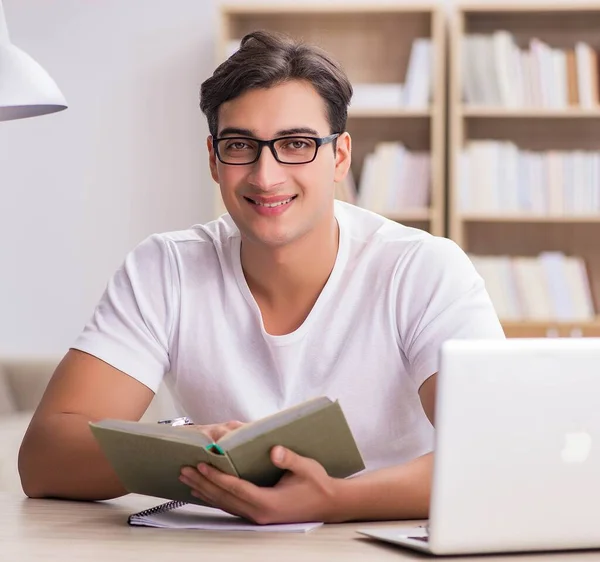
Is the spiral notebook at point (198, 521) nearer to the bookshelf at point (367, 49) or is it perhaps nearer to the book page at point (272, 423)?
the book page at point (272, 423)

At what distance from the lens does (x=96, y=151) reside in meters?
4.46

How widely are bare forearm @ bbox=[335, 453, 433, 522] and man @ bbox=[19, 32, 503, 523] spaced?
0.19 m

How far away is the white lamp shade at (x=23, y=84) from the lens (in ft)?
7.21

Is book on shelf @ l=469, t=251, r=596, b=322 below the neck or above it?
below

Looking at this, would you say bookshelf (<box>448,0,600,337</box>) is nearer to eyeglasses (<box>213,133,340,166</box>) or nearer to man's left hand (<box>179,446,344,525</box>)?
eyeglasses (<box>213,133,340,166</box>)

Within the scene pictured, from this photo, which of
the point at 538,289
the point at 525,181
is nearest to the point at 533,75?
the point at 525,181

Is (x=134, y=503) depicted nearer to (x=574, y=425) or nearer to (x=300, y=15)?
(x=574, y=425)

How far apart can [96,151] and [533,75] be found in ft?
6.06

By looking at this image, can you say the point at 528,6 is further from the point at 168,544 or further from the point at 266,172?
the point at 168,544

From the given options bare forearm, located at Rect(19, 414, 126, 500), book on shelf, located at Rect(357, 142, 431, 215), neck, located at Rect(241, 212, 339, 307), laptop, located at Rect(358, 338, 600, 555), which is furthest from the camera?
book on shelf, located at Rect(357, 142, 431, 215)

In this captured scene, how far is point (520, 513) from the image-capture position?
3.40 ft

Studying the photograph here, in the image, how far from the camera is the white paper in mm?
1246

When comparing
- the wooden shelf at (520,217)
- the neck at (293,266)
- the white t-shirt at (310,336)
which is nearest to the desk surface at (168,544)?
the white t-shirt at (310,336)

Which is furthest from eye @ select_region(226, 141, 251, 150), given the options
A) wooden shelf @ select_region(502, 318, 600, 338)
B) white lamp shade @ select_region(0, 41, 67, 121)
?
wooden shelf @ select_region(502, 318, 600, 338)
